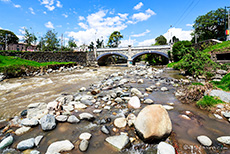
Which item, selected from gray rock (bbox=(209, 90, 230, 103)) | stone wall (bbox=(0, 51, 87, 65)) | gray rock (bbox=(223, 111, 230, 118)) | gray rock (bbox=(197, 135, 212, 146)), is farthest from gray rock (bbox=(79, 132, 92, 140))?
stone wall (bbox=(0, 51, 87, 65))

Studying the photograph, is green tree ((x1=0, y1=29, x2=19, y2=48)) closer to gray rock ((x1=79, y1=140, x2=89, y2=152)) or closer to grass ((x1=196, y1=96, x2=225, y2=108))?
gray rock ((x1=79, y1=140, x2=89, y2=152))

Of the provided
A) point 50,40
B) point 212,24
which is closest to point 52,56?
point 50,40

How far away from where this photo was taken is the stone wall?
21.1 m

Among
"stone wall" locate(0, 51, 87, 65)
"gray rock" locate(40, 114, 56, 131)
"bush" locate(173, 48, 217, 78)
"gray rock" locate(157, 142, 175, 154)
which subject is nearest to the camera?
"gray rock" locate(157, 142, 175, 154)

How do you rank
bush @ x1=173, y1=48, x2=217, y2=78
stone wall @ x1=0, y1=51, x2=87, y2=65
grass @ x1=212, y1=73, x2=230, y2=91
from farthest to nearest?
stone wall @ x1=0, y1=51, x2=87, y2=65 → bush @ x1=173, y1=48, x2=217, y2=78 → grass @ x1=212, y1=73, x2=230, y2=91

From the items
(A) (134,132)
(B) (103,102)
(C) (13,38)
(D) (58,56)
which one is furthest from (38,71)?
(C) (13,38)

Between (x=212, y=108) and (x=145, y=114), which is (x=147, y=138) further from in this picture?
(x=212, y=108)

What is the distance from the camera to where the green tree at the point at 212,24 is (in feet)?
93.9

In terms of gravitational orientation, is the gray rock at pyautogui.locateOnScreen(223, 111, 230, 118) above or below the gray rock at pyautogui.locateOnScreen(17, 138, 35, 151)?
above

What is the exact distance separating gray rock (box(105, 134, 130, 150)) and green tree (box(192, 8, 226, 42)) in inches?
1558

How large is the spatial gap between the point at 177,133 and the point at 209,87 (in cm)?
351

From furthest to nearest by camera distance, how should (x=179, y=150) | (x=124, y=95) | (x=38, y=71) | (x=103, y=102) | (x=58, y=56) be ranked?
1. (x=58, y=56)
2. (x=38, y=71)
3. (x=124, y=95)
4. (x=103, y=102)
5. (x=179, y=150)

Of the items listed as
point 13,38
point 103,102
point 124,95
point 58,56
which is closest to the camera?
point 103,102

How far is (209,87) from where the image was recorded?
15.8 feet
